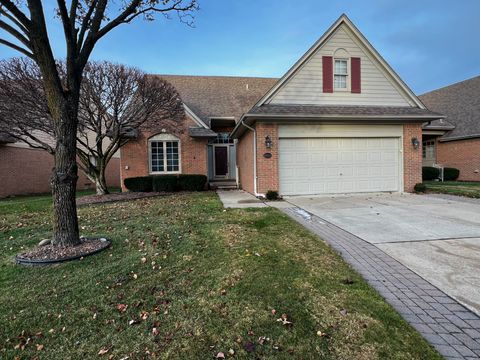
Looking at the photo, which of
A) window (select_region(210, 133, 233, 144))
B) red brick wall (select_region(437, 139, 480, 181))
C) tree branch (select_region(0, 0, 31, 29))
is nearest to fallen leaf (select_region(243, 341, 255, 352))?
tree branch (select_region(0, 0, 31, 29))

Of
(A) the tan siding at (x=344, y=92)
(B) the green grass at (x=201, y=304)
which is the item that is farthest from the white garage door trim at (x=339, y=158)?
(B) the green grass at (x=201, y=304)

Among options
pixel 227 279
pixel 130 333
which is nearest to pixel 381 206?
pixel 227 279

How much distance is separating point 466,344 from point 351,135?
9485 mm

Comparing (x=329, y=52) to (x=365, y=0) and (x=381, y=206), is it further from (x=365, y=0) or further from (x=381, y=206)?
(x=381, y=206)

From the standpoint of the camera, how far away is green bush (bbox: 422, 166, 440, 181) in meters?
17.0

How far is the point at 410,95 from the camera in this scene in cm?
1131

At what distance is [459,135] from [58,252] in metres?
21.2

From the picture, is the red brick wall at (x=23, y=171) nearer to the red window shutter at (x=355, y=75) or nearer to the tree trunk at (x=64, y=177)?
the tree trunk at (x=64, y=177)

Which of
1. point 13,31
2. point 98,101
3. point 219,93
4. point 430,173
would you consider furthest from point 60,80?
point 430,173

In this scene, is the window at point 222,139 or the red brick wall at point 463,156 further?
the window at point 222,139

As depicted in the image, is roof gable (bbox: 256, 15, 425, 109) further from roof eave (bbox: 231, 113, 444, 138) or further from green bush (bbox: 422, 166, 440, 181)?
green bush (bbox: 422, 166, 440, 181)

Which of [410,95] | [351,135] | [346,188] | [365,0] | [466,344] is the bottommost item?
[466,344]

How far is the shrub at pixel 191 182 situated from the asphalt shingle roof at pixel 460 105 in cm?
1539

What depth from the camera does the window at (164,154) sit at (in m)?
14.8
